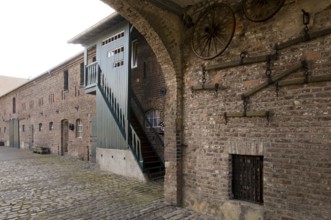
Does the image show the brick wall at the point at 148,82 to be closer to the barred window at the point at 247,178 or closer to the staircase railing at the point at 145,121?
the staircase railing at the point at 145,121

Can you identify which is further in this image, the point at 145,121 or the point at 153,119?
the point at 145,121

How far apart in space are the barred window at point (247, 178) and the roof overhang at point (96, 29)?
6.72 meters

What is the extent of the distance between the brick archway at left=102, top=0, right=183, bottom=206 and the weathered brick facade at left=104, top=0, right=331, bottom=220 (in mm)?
22

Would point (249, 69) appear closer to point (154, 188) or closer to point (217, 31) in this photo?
point (217, 31)

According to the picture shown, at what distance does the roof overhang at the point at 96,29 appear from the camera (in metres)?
9.33

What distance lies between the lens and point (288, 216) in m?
4.11

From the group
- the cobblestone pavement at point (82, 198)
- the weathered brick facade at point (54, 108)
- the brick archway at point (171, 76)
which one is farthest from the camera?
the weathered brick facade at point (54, 108)

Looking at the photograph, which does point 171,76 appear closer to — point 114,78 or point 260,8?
point 260,8

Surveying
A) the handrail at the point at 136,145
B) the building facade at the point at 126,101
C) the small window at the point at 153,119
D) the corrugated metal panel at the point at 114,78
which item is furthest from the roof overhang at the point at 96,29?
the handrail at the point at 136,145

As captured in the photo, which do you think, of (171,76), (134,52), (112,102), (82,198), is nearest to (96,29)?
(134,52)

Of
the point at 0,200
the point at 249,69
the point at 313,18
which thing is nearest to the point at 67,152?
the point at 0,200

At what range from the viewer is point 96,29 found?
10.5 m

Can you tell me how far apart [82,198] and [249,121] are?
179 inches

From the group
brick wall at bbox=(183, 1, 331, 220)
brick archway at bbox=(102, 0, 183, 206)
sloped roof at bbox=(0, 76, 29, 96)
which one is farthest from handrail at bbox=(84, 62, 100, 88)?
sloped roof at bbox=(0, 76, 29, 96)
